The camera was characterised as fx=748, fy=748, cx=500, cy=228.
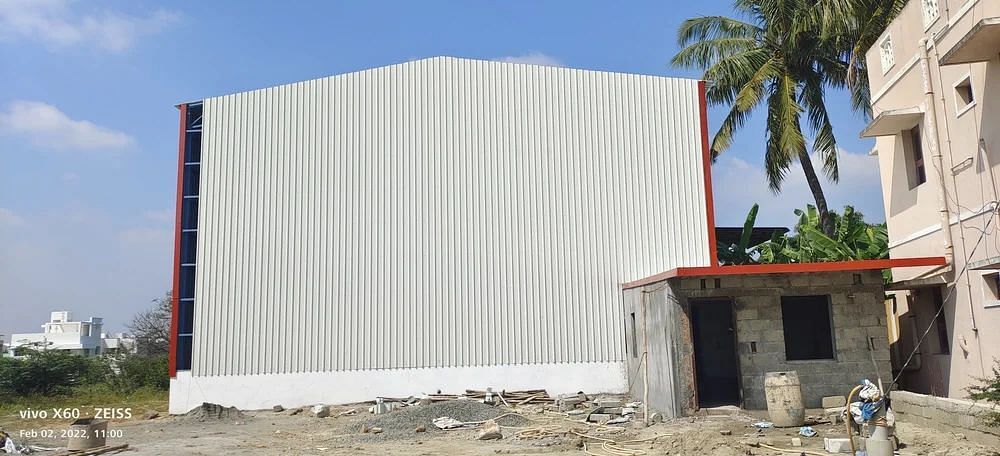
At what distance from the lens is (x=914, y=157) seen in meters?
16.3

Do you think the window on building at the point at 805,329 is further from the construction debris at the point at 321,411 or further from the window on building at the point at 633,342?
the construction debris at the point at 321,411

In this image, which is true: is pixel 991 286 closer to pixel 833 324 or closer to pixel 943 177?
pixel 943 177

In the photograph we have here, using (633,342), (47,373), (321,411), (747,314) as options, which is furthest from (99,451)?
(47,373)

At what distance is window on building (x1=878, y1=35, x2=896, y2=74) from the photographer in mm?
16484

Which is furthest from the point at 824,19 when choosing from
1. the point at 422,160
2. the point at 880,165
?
the point at 422,160

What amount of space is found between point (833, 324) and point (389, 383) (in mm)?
10862

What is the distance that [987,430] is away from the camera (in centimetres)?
978

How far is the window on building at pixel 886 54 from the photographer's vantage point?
1648 centimetres

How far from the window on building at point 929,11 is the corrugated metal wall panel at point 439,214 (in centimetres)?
715

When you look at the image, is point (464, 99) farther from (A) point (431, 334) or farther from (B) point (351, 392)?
(B) point (351, 392)

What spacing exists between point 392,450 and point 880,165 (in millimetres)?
13246

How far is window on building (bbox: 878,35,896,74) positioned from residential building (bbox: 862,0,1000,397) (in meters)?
0.02

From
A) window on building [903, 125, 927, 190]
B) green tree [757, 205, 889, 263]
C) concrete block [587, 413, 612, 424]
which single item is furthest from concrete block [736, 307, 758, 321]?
green tree [757, 205, 889, 263]

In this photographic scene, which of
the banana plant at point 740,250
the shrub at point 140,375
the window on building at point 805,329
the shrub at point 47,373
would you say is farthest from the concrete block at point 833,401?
the shrub at point 47,373
